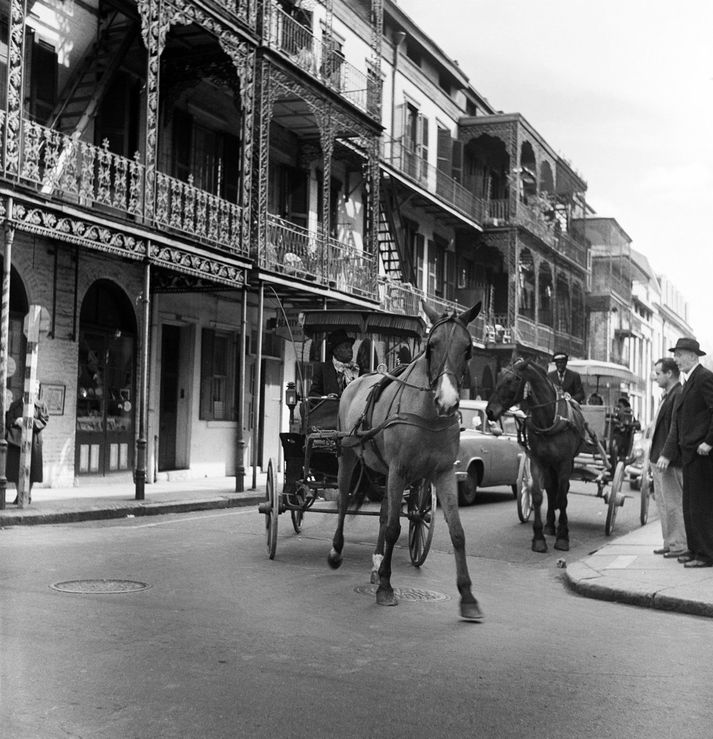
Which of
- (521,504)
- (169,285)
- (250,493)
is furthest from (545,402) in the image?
(169,285)

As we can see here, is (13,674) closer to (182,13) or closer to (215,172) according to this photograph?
(182,13)

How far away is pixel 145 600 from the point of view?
6.87 meters

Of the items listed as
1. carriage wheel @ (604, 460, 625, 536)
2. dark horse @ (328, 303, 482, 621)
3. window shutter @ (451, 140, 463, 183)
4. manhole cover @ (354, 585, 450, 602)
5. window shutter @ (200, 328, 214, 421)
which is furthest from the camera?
window shutter @ (451, 140, 463, 183)

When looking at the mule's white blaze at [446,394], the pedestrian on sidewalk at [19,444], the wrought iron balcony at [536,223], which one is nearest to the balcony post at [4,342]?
the pedestrian on sidewalk at [19,444]

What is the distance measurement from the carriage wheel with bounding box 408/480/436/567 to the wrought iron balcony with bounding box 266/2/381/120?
12.6 m

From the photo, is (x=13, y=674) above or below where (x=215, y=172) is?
below

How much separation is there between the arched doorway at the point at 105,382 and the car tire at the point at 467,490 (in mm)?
6094

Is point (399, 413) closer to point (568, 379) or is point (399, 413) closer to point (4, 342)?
point (568, 379)

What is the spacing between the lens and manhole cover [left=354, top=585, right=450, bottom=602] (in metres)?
7.40

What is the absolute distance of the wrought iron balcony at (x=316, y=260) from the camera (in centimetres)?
1933

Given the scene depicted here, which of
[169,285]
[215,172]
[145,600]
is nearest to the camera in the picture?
[145,600]

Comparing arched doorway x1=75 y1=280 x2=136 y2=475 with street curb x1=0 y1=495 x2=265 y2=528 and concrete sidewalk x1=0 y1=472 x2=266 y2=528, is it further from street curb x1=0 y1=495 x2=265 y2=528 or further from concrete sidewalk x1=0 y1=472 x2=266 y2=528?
street curb x1=0 y1=495 x2=265 y2=528

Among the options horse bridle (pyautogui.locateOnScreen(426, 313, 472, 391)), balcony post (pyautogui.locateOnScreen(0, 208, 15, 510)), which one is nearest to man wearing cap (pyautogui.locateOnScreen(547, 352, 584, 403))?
horse bridle (pyautogui.locateOnScreen(426, 313, 472, 391))

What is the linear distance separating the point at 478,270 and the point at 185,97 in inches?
709
